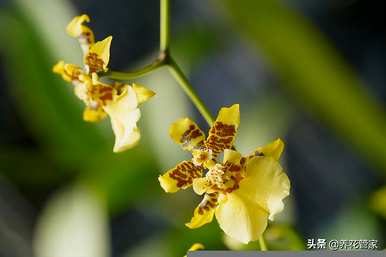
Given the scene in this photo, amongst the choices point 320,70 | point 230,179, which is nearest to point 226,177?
point 230,179

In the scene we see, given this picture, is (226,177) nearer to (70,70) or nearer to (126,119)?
(126,119)

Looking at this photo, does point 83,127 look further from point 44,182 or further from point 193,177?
point 193,177

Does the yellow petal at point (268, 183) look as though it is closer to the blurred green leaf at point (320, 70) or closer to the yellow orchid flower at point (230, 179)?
the yellow orchid flower at point (230, 179)

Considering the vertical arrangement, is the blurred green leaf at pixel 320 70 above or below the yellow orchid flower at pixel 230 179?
below

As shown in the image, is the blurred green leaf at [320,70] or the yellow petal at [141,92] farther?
the blurred green leaf at [320,70]

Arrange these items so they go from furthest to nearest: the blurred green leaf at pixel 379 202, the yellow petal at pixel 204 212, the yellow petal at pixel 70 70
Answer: the blurred green leaf at pixel 379 202 < the yellow petal at pixel 70 70 < the yellow petal at pixel 204 212

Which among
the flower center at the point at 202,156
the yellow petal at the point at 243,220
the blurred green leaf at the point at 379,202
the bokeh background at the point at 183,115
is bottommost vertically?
the blurred green leaf at the point at 379,202

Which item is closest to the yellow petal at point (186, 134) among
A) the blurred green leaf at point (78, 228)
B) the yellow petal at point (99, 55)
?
the yellow petal at point (99, 55)

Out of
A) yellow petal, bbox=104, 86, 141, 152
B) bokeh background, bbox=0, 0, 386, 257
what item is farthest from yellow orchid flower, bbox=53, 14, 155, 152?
bokeh background, bbox=0, 0, 386, 257
